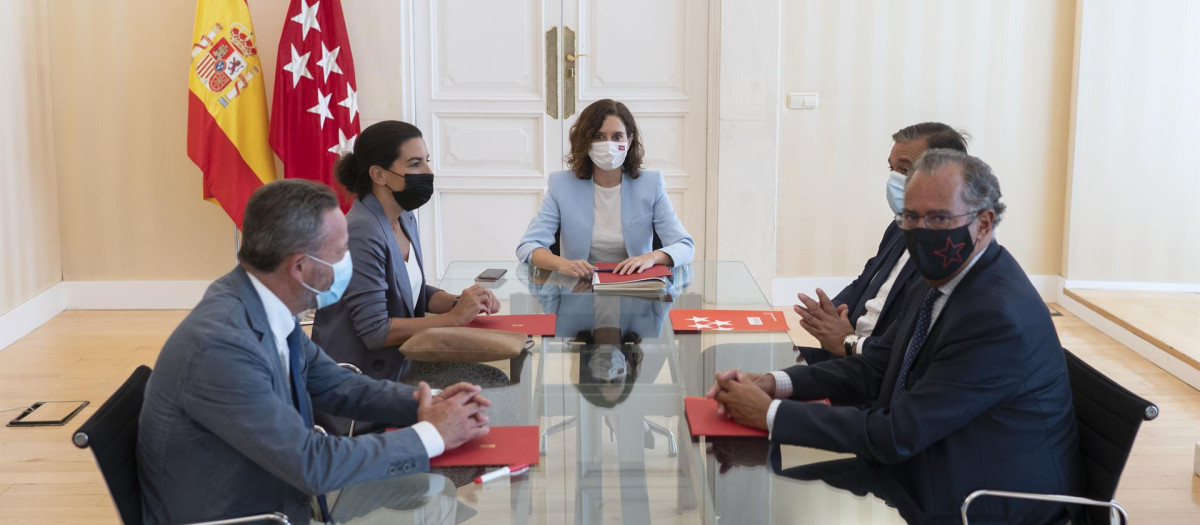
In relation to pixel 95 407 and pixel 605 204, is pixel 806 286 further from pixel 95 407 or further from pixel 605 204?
pixel 95 407

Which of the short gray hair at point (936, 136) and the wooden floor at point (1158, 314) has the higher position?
the short gray hair at point (936, 136)

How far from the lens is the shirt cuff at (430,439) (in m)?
2.02

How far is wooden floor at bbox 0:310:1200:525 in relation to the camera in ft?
11.7

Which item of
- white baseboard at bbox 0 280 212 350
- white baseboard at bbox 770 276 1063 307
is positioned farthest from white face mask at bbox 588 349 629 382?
white baseboard at bbox 0 280 212 350

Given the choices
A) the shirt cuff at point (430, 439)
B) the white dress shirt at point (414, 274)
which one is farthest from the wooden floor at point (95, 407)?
the shirt cuff at point (430, 439)

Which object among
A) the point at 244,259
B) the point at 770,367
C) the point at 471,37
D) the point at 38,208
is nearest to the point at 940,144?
the point at 770,367

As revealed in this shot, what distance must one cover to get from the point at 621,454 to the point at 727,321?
96 cm

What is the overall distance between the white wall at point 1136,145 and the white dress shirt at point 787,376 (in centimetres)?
443

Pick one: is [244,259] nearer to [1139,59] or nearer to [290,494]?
[290,494]

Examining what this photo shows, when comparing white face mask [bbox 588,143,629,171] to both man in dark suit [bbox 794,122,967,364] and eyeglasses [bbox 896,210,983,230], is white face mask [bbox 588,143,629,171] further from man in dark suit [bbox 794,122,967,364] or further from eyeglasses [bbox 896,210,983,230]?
eyeglasses [bbox 896,210,983,230]

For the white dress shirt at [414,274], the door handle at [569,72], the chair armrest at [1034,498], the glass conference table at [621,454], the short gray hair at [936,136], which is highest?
the door handle at [569,72]

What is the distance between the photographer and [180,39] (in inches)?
238

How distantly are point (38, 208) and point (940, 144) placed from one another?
191 inches

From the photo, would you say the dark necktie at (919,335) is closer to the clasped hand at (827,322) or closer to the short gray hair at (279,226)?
the clasped hand at (827,322)
